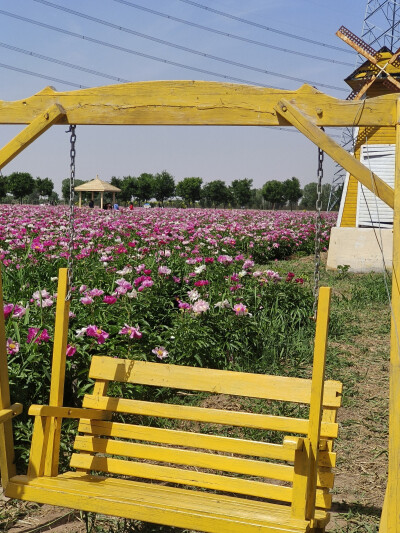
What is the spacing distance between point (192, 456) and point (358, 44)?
56.2 feet

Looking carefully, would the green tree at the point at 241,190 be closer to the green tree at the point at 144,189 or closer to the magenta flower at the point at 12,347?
the green tree at the point at 144,189

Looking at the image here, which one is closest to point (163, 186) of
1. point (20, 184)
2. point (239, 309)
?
point (20, 184)

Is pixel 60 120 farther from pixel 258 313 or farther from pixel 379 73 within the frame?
pixel 379 73

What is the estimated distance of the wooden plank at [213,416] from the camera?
263 centimetres

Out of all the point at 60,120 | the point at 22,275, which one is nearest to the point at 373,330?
the point at 22,275

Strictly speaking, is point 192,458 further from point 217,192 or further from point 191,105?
point 217,192

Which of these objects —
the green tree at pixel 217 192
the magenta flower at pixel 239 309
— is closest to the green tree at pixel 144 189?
the green tree at pixel 217 192

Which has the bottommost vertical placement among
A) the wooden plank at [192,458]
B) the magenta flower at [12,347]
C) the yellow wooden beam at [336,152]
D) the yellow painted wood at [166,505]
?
the yellow painted wood at [166,505]

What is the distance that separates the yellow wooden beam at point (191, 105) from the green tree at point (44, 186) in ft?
217

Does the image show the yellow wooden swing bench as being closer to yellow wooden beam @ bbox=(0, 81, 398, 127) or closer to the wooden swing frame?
the wooden swing frame

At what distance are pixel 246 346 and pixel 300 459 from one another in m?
2.71

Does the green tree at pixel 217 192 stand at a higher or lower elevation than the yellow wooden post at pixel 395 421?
higher

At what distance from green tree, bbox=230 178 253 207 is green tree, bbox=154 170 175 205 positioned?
284 inches

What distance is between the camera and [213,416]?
2.73 metres
